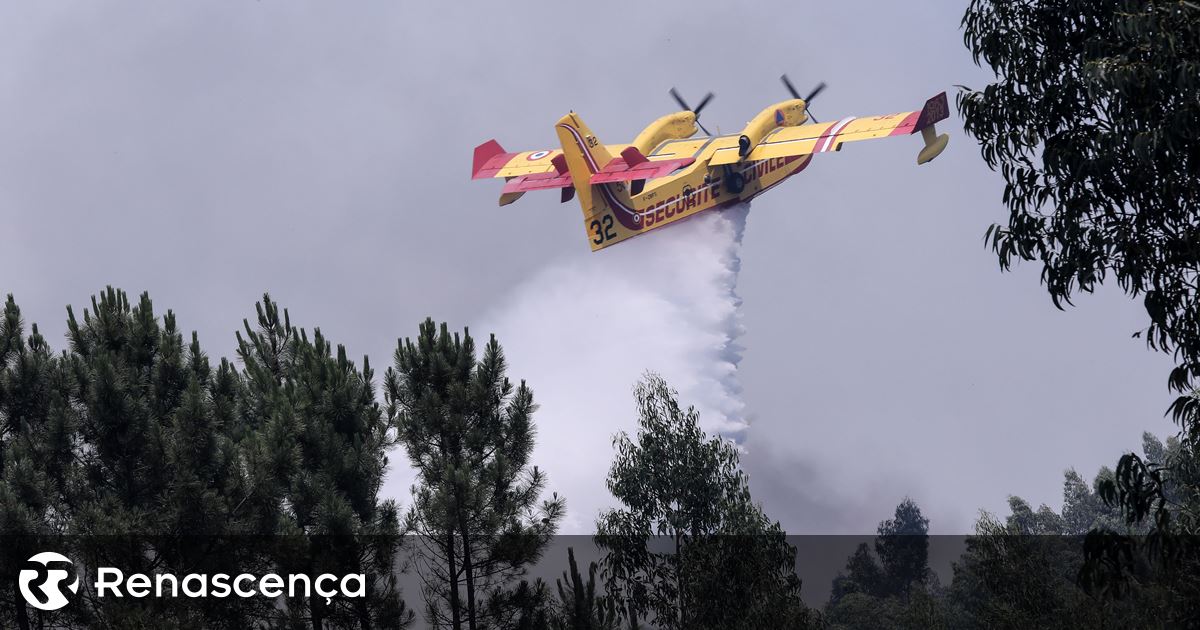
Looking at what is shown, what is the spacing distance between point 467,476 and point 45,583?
10.1 meters

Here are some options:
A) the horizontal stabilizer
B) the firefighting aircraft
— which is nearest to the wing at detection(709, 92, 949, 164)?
the firefighting aircraft

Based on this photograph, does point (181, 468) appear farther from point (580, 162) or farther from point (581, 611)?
point (580, 162)

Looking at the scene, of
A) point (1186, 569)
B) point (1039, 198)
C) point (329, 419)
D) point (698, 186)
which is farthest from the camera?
point (698, 186)

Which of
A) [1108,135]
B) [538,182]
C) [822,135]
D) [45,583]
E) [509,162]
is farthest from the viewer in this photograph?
[509,162]

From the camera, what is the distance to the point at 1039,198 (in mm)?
26938

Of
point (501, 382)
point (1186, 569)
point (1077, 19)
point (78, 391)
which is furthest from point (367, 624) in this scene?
point (1077, 19)

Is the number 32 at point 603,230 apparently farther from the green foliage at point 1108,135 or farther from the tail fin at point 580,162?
the green foliage at point 1108,135

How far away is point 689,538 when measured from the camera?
133 ft

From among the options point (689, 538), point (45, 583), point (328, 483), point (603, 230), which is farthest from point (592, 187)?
point (45, 583)

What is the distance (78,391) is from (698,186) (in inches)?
1476

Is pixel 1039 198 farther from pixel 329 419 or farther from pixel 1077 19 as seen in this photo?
pixel 329 419

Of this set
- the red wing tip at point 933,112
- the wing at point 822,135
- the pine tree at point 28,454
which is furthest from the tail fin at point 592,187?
the pine tree at point 28,454

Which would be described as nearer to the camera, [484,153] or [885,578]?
[484,153]

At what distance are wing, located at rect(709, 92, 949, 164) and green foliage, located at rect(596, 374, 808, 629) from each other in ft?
85.2
